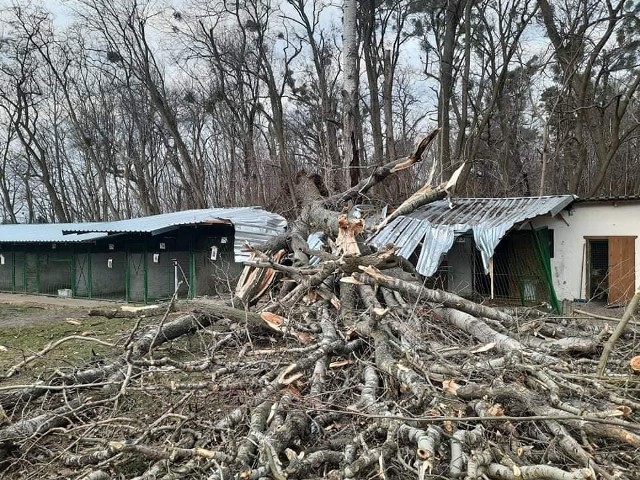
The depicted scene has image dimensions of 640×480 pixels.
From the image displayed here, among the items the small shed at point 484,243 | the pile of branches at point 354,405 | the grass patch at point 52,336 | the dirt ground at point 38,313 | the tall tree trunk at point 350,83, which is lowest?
the dirt ground at point 38,313

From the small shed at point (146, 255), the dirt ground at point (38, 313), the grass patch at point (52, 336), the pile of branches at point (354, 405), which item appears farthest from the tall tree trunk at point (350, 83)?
the dirt ground at point (38, 313)

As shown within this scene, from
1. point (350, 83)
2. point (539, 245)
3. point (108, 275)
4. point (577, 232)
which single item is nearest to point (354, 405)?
point (539, 245)

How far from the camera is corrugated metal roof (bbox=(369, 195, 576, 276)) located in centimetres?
1070

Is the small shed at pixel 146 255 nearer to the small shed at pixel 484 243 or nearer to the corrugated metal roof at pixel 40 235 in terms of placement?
the corrugated metal roof at pixel 40 235

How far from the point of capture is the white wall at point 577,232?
12.2m

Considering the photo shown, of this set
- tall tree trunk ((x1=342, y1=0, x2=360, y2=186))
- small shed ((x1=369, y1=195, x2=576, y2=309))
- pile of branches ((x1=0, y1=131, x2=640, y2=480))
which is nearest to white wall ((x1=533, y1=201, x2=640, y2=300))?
small shed ((x1=369, y1=195, x2=576, y2=309))

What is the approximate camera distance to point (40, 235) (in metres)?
18.8

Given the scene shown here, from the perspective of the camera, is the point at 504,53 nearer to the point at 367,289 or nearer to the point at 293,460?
the point at 367,289

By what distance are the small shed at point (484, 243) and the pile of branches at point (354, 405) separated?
4.81 m

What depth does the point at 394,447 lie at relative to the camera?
329 cm

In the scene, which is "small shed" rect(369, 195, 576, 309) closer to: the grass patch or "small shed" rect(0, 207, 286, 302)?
"small shed" rect(0, 207, 286, 302)

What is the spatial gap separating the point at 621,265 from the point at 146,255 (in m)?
12.7

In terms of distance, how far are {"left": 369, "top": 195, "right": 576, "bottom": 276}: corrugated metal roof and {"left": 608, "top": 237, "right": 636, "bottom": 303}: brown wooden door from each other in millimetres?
1640

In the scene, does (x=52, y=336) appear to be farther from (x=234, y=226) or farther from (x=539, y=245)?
(x=539, y=245)
